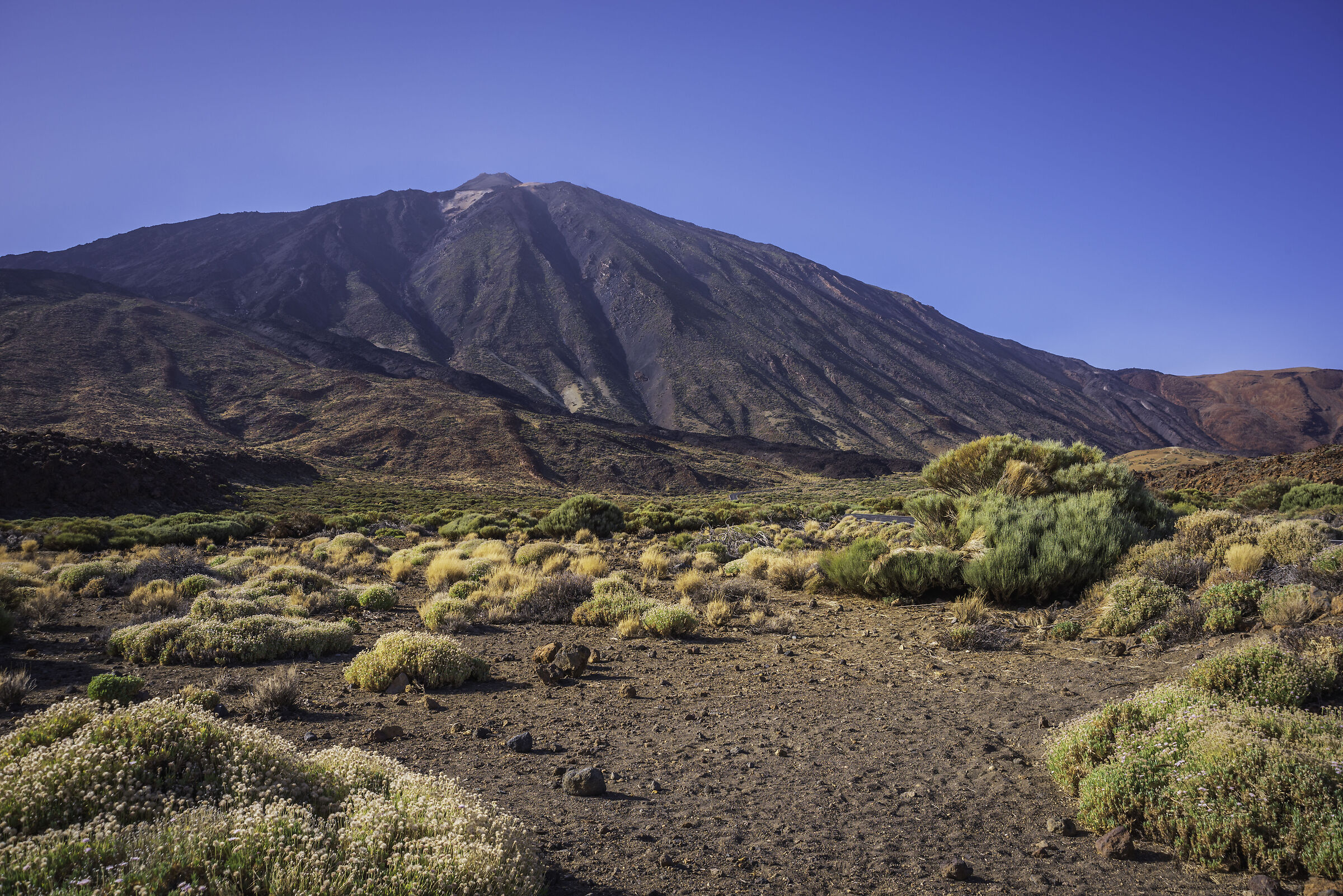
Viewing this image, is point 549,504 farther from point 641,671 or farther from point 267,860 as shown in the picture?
point 267,860

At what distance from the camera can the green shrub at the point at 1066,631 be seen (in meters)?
7.81

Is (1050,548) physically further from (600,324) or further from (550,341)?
(600,324)

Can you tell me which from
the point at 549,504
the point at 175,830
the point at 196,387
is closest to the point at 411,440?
the point at 196,387

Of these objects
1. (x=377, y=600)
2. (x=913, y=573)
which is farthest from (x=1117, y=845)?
(x=377, y=600)

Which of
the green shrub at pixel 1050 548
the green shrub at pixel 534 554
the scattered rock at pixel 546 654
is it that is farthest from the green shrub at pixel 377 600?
the green shrub at pixel 1050 548

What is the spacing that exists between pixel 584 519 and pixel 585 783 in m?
19.7

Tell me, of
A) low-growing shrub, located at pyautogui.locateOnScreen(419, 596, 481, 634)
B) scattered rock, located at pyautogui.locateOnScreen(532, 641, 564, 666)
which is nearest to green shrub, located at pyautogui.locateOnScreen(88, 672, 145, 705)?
scattered rock, located at pyautogui.locateOnScreen(532, 641, 564, 666)

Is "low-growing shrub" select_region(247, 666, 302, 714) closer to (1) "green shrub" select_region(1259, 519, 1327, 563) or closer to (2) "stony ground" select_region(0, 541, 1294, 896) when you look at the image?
(2) "stony ground" select_region(0, 541, 1294, 896)

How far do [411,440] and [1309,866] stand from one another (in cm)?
6697

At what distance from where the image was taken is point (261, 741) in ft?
11.6

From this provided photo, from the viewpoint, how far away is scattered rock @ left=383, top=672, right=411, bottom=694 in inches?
265

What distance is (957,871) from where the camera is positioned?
10.8 ft

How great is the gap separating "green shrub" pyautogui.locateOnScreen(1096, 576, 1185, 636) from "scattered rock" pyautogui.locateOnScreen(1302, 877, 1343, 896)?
199 inches

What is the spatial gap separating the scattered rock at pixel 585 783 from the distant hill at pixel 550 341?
197 feet
